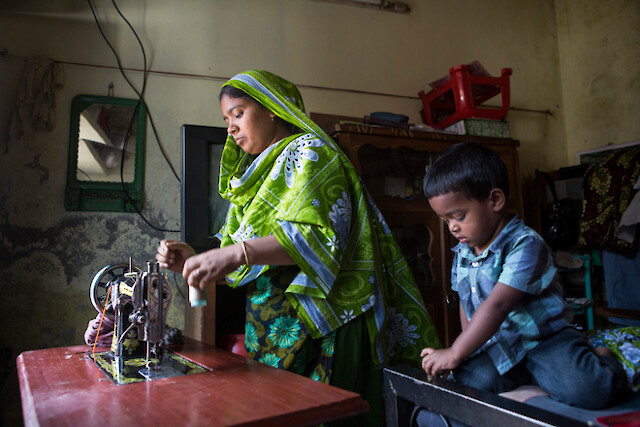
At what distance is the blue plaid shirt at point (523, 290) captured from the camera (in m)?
1.13

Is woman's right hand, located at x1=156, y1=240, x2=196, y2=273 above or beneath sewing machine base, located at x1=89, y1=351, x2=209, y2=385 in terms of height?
above

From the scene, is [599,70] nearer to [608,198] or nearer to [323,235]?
[608,198]

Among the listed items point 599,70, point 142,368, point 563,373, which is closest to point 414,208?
point 563,373

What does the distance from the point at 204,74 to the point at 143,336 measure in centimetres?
199

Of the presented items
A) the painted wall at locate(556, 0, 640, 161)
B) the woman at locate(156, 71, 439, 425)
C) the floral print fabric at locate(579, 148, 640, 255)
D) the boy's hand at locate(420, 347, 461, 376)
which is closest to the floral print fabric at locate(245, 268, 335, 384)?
the woman at locate(156, 71, 439, 425)

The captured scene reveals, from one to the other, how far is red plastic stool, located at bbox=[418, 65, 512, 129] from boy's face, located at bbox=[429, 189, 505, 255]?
1800 millimetres

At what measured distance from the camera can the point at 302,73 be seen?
3.09 m

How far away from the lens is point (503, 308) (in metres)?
1.11

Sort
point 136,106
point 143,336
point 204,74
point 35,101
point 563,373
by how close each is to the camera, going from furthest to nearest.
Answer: point 204,74 → point 136,106 → point 35,101 → point 143,336 → point 563,373

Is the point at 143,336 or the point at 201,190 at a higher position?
the point at 201,190

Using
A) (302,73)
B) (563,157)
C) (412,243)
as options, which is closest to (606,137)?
(563,157)

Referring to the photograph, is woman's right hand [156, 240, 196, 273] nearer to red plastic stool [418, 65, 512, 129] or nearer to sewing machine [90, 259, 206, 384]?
sewing machine [90, 259, 206, 384]

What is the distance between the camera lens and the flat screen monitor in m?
2.06

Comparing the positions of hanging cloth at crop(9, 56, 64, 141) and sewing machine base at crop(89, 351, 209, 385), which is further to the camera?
hanging cloth at crop(9, 56, 64, 141)
